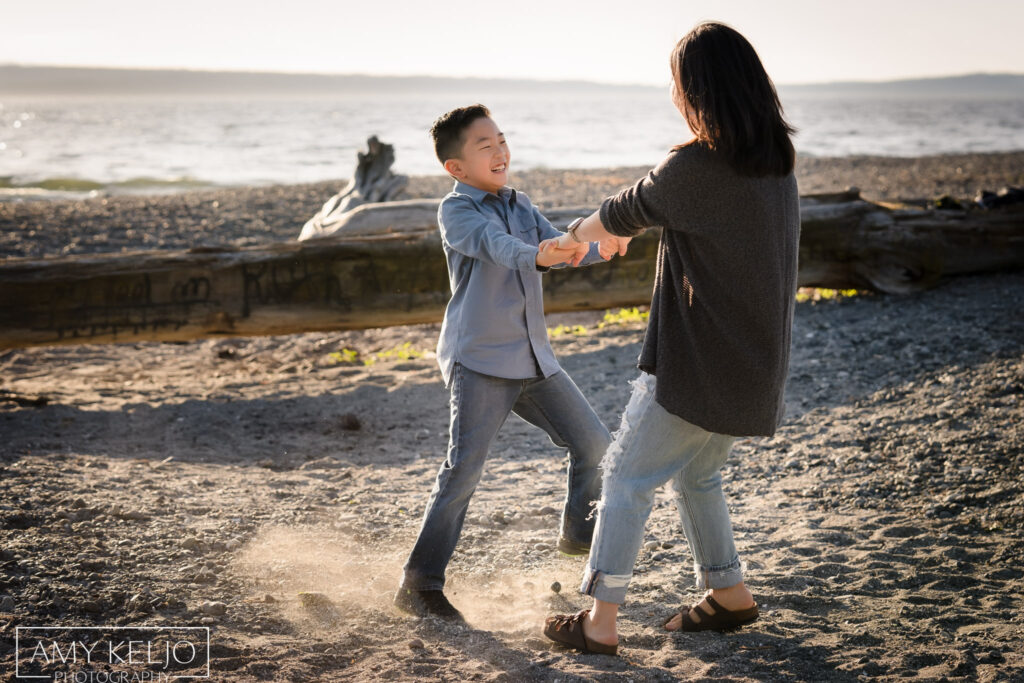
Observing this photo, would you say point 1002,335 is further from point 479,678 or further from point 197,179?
point 197,179

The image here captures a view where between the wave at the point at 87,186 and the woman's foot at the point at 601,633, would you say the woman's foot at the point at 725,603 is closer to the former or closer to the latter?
the woman's foot at the point at 601,633

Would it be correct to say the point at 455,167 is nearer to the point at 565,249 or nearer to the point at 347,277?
the point at 565,249

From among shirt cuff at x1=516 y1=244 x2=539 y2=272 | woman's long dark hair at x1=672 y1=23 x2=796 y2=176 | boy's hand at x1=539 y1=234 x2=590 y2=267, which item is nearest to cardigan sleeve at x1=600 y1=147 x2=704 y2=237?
woman's long dark hair at x1=672 y1=23 x2=796 y2=176

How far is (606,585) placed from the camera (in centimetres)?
298

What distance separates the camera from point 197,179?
27297 millimetres

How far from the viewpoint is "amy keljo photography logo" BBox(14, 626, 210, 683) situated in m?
3.03

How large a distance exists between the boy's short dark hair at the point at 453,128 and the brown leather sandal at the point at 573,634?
6.04 feet

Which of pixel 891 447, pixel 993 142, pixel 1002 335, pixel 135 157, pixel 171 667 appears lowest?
pixel 171 667

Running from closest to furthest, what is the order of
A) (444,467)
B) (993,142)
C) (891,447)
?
(444,467) → (891,447) → (993,142)

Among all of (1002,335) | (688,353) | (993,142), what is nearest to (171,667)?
(688,353)

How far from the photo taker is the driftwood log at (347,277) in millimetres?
6770

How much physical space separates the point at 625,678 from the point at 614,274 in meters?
5.06

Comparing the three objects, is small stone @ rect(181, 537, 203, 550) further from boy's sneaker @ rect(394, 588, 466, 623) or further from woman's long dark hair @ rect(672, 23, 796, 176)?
woman's long dark hair @ rect(672, 23, 796, 176)

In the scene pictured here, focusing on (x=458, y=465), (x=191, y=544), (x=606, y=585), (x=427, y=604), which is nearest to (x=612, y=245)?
(x=458, y=465)
